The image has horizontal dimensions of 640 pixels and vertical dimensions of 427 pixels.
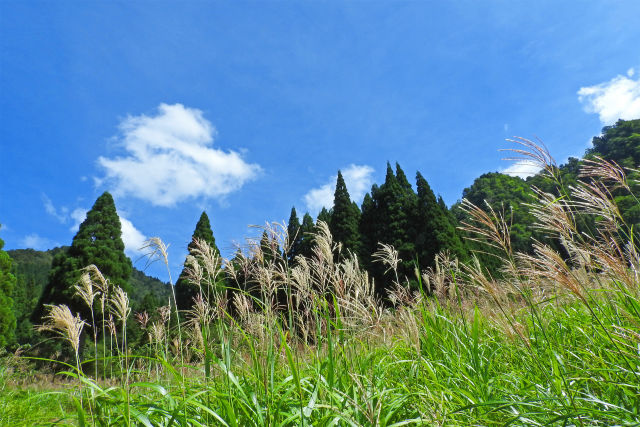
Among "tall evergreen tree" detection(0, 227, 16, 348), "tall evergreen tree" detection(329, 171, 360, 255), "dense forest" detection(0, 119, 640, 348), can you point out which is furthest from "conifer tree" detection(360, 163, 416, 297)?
"tall evergreen tree" detection(0, 227, 16, 348)

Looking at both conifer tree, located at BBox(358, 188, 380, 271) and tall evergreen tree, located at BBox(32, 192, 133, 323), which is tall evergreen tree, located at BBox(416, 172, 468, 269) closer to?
conifer tree, located at BBox(358, 188, 380, 271)

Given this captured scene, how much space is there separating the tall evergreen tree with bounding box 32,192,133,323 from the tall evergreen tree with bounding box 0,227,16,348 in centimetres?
228

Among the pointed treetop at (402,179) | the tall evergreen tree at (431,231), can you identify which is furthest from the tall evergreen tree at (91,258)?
the pointed treetop at (402,179)

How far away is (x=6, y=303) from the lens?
16.8 m

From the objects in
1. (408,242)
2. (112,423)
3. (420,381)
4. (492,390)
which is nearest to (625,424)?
(492,390)

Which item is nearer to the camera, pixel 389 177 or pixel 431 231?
pixel 431 231

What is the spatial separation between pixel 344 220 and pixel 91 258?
1784 cm

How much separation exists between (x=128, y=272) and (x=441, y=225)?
21.6 m

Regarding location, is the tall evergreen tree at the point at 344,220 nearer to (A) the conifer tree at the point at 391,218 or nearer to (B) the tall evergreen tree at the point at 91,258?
(A) the conifer tree at the point at 391,218

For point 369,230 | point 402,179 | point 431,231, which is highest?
point 402,179

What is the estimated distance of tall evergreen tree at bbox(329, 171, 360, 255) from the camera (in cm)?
2706

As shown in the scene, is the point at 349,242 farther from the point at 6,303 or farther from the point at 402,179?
the point at 6,303

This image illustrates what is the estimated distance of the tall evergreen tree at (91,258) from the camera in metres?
20.4

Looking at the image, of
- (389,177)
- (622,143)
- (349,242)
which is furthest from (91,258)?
(622,143)
